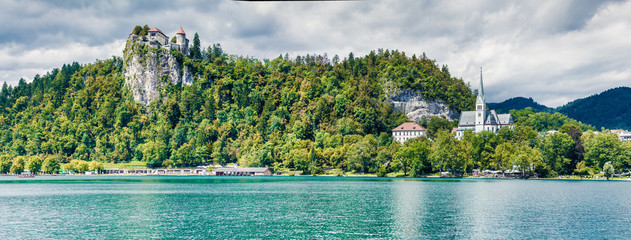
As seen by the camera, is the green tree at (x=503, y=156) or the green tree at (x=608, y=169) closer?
the green tree at (x=608, y=169)

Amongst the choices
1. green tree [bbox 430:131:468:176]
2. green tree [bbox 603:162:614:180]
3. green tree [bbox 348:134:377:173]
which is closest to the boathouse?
green tree [bbox 348:134:377:173]

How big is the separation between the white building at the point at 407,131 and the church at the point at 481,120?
12.9 metres

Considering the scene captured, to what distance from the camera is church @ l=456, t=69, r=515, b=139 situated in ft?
572

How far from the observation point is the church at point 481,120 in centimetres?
17438

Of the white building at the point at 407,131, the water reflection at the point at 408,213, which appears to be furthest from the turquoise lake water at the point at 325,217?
the white building at the point at 407,131

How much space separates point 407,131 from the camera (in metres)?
180

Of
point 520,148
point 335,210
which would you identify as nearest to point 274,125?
point 520,148

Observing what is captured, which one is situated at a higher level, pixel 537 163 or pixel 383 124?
pixel 383 124

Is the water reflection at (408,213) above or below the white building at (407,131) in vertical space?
below

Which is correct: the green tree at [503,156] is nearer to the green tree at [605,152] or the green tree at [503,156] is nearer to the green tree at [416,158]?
the green tree at [416,158]

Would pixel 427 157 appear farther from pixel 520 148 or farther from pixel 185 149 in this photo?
pixel 185 149

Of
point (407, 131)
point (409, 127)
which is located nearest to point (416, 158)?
point (407, 131)

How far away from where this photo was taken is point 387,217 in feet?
163

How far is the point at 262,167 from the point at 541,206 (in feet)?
412
